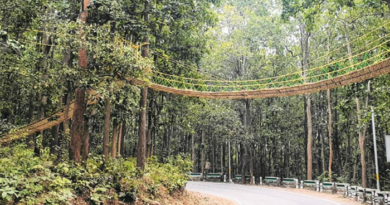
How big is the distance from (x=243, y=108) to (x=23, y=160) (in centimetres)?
2288

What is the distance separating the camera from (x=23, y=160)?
8.15 m

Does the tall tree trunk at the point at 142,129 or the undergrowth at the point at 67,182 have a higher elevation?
the tall tree trunk at the point at 142,129

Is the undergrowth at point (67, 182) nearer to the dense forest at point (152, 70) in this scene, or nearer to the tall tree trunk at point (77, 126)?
the dense forest at point (152, 70)

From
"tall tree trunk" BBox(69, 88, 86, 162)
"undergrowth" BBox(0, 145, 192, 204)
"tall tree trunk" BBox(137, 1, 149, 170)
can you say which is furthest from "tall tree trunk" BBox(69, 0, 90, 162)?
"tall tree trunk" BBox(137, 1, 149, 170)

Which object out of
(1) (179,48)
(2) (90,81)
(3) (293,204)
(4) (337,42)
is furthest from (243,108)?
(2) (90,81)

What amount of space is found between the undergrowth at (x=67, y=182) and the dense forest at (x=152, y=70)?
83 mm

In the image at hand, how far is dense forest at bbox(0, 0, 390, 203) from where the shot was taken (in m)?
9.34

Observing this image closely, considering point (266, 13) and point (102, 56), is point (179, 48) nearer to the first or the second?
point (102, 56)

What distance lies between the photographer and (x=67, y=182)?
25.9 ft

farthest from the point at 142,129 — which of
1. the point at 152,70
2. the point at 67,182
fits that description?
the point at 67,182

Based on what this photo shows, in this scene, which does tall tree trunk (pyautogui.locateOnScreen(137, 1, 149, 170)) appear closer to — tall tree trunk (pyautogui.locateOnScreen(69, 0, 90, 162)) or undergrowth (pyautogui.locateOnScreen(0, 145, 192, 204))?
undergrowth (pyautogui.locateOnScreen(0, 145, 192, 204))

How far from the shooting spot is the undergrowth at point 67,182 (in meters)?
6.91

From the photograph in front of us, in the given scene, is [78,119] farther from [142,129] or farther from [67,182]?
[142,129]

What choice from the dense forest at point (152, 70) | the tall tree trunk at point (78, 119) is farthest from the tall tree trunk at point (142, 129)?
the tall tree trunk at point (78, 119)
